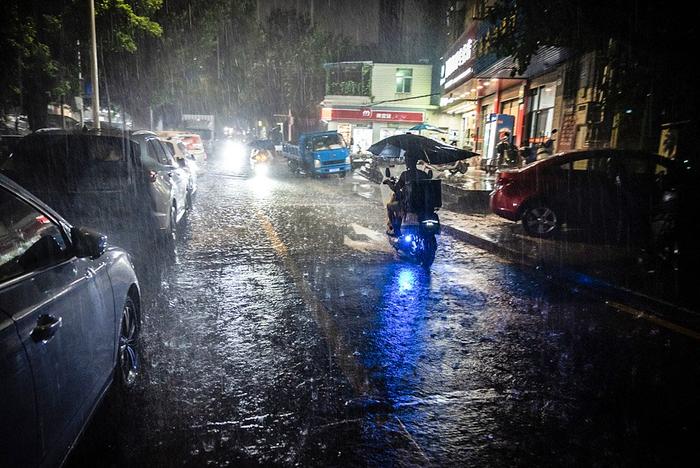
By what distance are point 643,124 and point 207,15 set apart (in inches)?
974

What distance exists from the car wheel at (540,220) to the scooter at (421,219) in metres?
2.79

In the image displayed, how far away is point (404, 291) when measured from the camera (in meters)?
6.05

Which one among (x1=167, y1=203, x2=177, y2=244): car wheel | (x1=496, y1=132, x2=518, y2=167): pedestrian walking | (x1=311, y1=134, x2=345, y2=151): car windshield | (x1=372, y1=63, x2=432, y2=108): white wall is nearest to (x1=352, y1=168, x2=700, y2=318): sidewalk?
(x1=167, y1=203, x2=177, y2=244): car wheel

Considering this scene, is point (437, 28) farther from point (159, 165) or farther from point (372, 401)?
point (372, 401)

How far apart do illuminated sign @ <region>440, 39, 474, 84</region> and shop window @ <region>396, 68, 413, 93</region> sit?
48.3 ft

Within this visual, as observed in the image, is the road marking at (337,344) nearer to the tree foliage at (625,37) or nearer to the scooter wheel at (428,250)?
the scooter wheel at (428,250)

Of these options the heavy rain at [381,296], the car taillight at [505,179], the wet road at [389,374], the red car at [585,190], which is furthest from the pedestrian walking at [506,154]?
the wet road at [389,374]

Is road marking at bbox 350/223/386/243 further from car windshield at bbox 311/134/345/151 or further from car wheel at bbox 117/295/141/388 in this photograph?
car windshield at bbox 311/134/345/151

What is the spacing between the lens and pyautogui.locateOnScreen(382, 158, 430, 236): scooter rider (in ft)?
24.6

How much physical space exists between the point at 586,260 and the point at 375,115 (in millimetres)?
32474

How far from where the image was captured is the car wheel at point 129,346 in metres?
3.35

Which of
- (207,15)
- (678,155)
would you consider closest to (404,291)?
(678,155)

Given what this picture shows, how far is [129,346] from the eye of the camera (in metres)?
3.60

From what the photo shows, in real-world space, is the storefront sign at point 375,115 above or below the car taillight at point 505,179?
above
